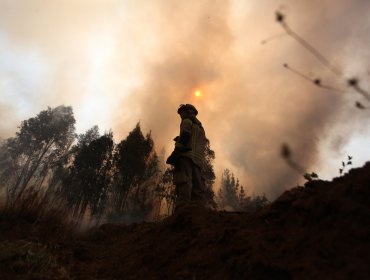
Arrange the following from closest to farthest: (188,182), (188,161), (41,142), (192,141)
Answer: (188,182), (188,161), (192,141), (41,142)

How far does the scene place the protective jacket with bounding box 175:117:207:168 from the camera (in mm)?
7781

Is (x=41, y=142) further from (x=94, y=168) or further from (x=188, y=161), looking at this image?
(x=188, y=161)

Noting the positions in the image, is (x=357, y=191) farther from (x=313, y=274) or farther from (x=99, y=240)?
(x=99, y=240)

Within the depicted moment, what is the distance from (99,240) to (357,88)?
603 cm

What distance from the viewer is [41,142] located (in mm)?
36281

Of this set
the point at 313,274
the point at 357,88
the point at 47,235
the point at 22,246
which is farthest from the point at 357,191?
the point at 47,235

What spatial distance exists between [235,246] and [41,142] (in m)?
37.2

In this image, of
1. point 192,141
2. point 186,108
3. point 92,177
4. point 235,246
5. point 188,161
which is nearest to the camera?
point 235,246

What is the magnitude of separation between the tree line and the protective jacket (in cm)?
1867

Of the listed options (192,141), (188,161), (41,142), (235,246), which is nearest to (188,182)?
(188,161)

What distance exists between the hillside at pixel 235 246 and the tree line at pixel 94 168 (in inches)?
860

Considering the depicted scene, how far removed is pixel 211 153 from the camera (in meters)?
33.3

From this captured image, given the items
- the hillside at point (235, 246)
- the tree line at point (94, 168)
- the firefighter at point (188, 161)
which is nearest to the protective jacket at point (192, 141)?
the firefighter at point (188, 161)

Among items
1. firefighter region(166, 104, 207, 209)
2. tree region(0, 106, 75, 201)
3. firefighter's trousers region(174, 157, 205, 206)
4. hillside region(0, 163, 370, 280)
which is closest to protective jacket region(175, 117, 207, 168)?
firefighter region(166, 104, 207, 209)
